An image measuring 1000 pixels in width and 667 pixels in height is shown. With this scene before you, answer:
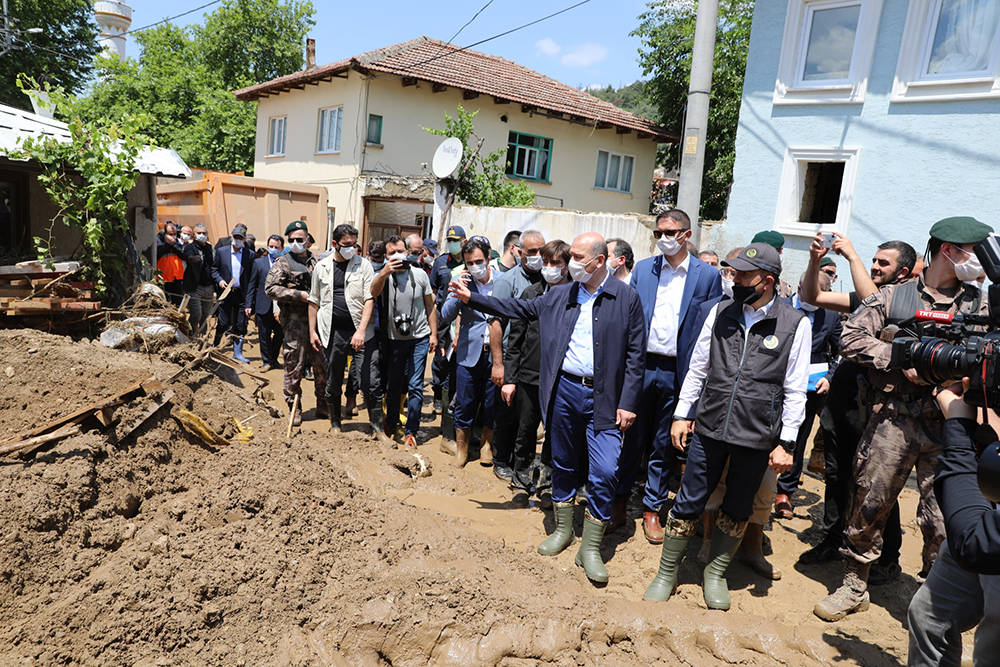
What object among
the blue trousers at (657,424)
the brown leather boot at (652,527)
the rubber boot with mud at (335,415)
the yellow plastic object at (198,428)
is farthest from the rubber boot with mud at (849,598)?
the rubber boot with mud at (335,415)

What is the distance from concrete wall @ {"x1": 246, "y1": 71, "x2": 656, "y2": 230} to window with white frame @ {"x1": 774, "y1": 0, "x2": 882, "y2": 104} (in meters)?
10.3

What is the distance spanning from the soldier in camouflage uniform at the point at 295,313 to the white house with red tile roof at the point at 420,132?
11268 mm

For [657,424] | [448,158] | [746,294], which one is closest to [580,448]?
[657,424]

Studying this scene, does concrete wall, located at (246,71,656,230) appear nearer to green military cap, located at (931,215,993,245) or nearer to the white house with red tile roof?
the white house with red tile roof

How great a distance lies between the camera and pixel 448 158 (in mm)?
13609

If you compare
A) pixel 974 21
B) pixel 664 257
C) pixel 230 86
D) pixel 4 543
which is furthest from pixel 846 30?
pixel 230 86

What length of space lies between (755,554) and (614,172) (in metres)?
19.8

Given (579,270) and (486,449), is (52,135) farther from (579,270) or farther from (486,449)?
(579,270)

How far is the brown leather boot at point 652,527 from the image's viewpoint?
179 inches

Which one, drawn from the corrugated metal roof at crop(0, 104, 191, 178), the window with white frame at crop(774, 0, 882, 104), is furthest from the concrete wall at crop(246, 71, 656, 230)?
the corrugated metal roof at crop(0, 104, 191, 178)

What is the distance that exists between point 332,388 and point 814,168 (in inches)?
365

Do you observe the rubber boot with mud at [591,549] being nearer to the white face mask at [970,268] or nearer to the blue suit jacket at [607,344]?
the blue suit jacket at [607,344]

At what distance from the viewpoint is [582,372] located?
413 centimetres

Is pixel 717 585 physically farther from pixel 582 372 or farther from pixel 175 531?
Result: pixel 175 531
